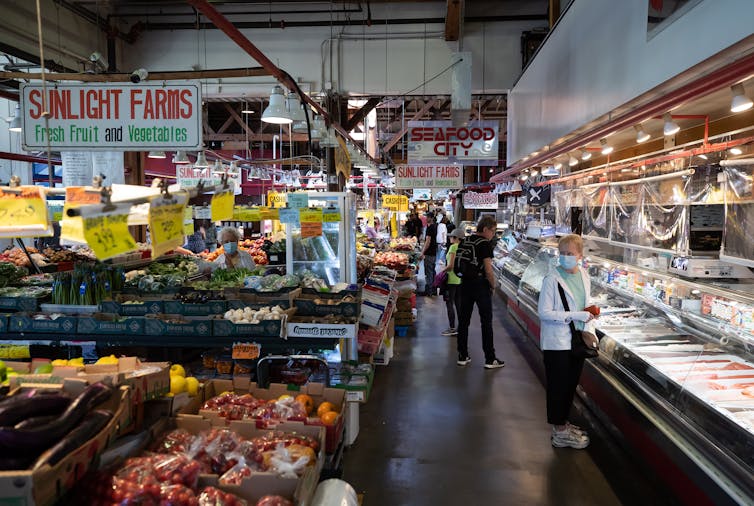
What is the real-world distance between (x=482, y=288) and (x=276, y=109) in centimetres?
357

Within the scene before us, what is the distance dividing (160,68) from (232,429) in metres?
8.69

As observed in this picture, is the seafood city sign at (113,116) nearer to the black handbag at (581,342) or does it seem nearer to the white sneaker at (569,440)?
the black handbag at (581,342)

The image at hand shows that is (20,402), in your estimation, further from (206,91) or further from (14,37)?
(206,91)

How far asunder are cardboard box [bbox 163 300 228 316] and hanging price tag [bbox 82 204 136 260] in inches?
82.4

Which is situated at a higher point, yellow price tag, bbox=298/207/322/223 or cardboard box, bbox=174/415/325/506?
yellow price tag, bbox=298/207/322/223

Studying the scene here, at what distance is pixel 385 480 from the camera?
4.33 m

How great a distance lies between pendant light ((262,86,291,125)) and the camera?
17.9 feet

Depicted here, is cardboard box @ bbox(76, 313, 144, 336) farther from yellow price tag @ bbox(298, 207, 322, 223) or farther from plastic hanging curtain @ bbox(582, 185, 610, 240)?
plastic hanging curtain @ bbox(582, 185, 610, 240)

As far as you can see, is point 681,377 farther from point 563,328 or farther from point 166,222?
point 166,222

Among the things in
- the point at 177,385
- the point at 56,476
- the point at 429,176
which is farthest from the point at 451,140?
the point at 56,476

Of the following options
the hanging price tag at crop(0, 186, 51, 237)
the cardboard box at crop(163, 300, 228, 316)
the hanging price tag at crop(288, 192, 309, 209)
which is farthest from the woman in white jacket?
the hanging price tag at crop(0, 186, 51, 237)

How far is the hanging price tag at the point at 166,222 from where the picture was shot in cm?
244

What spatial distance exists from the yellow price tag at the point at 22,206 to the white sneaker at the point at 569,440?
435 centimetres

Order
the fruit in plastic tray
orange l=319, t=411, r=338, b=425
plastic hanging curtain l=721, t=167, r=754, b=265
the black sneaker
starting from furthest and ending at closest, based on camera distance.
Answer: the black sneaker, plastic hanging curtain l=721, t=167, r=754, b=265, orange l=319, t=411, r=338, b=425, the fruit in plastic tray
